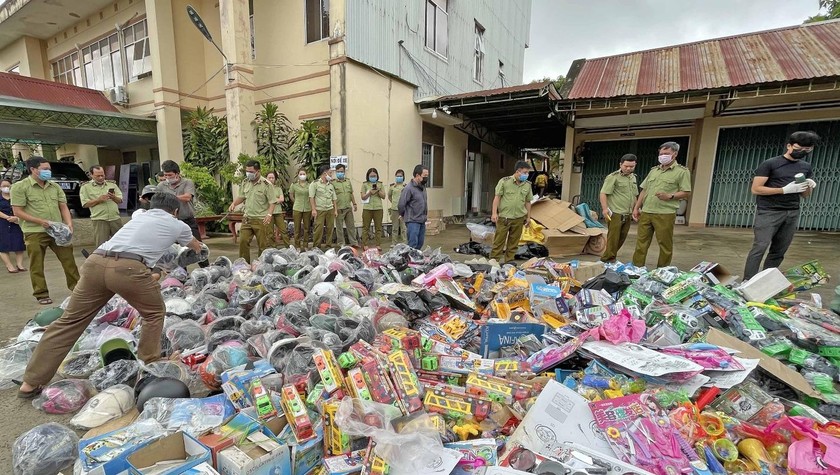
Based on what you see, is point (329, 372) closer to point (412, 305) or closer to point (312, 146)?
point (412, 305)

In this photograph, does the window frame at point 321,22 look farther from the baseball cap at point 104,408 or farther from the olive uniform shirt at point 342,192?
the baseball cap at point 104,408

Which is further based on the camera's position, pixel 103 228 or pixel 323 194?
pixel 323 194

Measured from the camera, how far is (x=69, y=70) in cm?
1312

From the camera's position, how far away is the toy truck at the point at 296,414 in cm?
172

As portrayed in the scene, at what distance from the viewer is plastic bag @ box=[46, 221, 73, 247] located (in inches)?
154

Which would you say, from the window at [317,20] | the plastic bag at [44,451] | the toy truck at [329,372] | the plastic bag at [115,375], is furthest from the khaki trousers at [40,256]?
the window at [317,20]

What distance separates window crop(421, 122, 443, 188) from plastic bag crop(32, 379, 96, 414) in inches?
348

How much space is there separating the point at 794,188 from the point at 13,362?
6874 millimetres

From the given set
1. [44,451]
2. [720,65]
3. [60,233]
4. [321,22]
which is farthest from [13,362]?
[720,65]

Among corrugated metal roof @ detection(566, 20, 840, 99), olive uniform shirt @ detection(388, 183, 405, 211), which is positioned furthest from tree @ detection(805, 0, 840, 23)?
olive uniform shirt @ detection(388, 183, 405, 211)

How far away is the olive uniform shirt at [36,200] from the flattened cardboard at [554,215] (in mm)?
6890

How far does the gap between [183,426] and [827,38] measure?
510 inches

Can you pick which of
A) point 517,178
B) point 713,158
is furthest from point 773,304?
point 713,158

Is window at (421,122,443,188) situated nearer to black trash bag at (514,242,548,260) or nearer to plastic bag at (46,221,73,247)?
black trash bag at (514,242,548,260)
